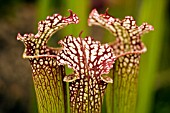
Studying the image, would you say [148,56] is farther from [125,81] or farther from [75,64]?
[75,64]

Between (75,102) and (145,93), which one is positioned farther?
(145,93)

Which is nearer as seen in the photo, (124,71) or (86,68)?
(86,68)

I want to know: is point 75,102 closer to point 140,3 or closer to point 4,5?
point 140,3

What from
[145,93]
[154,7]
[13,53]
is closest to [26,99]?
[13,53]

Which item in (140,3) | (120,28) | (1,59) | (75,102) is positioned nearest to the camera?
(75,102)

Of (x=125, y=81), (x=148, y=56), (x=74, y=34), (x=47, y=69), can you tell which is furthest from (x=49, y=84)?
(x=148, y=56)

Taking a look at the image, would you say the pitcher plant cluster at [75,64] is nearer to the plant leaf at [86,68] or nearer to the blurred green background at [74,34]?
the plant leaf at [86,68]

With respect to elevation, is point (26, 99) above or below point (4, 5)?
below

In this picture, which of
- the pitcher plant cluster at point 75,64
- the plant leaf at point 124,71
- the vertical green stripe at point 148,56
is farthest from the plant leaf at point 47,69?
the vertical green stripe at point 148,56
